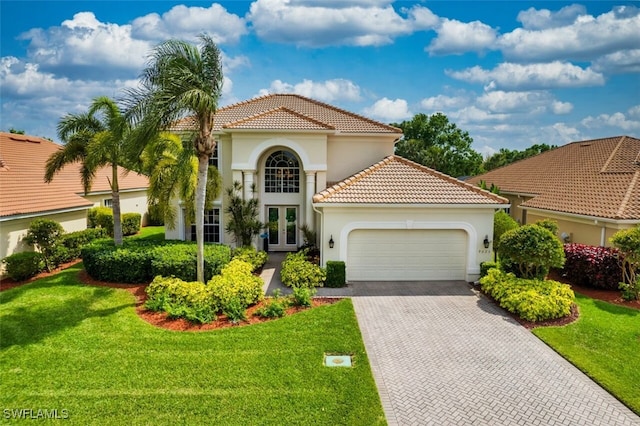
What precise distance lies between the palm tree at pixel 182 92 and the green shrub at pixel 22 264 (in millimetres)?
7593

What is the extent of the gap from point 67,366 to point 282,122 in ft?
42.7

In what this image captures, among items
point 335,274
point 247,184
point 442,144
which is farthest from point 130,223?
point 442,144

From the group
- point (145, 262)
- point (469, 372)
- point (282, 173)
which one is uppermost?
point (282, 173)

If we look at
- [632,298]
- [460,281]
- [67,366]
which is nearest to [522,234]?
[460,281]

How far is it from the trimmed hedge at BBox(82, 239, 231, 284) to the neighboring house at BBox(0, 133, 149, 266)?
3.19 meters

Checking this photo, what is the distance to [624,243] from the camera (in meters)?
12.8

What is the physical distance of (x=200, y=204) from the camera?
495 inches

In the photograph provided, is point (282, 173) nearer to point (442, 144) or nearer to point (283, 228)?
point (283, 228)

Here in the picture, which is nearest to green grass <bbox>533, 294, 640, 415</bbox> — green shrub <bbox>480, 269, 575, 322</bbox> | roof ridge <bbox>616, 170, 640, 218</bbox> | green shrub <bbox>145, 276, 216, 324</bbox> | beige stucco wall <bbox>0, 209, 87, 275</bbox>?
green shrub <bbox>480, 269, 575, 322</bbox>

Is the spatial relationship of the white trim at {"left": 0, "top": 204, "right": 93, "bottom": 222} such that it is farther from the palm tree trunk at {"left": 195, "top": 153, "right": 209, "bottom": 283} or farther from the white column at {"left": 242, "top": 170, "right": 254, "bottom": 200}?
the white column at {"left": 242, "top": 170, "right": 254, "bottom": 200}

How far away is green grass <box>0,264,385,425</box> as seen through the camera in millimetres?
7094

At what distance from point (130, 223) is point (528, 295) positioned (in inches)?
946

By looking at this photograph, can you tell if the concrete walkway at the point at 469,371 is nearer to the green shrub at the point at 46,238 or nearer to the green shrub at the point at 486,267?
the green shrub at the point at 486,267

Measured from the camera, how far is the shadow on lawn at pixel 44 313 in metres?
10.1
